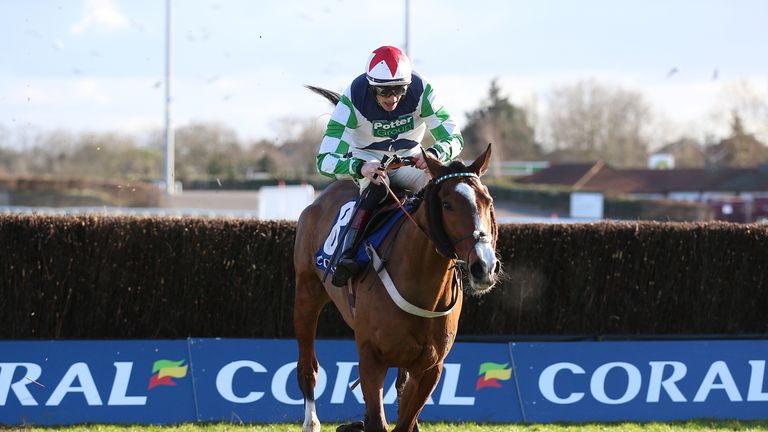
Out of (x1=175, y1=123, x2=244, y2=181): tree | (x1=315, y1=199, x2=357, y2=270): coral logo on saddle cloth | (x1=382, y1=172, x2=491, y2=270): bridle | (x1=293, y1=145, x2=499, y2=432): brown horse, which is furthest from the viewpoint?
(x1=175, y1=123, x2=244, y2=181): tree

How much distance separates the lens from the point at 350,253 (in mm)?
5660

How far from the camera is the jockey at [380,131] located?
18.6ft

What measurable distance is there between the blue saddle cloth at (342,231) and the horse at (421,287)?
0.08 metres

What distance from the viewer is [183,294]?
9.05 meters

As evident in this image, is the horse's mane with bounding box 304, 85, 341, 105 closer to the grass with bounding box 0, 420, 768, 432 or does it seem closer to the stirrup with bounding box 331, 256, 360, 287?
the stirrup with bounding box 331, 256, 360, 287

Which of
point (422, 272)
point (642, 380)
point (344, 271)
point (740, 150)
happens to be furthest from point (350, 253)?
point (740, 150)

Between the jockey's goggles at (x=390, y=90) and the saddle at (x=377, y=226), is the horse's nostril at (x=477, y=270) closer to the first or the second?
the saddle at (x=377, y=226)

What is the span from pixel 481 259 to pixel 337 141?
197cm

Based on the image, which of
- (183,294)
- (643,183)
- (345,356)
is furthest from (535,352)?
(643,183)

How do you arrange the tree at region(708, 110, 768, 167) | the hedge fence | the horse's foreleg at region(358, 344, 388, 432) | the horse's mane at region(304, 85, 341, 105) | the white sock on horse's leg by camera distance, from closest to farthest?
the horse's foreleg at region(358, 344, 388, 432) → the white sock on horse's leg → the horse's mane at region(304, 85, 341, 105) → the hedge fence → the tree at region(708, 110, 768, 167)

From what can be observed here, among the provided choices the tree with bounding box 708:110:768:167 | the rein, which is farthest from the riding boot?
the tree with bounding box 708:110:768:167

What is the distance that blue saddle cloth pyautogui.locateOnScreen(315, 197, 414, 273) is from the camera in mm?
5613

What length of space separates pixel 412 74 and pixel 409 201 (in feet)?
3.31

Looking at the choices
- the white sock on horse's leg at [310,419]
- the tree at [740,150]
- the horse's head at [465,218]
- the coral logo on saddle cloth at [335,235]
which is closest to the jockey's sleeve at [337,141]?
the coral logo on saddle cloth at [335,235]
